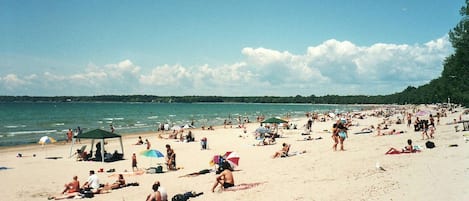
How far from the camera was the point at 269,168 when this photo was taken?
53.9ft

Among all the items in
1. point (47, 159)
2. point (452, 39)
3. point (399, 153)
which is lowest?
point (47, 159)

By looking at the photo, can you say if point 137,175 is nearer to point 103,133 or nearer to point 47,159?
point 103,133

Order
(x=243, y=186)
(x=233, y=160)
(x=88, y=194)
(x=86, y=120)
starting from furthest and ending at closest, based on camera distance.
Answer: (x=86, y=120)
(x=233, y=160)
(x=88, y=194)
(x=243, y=186)

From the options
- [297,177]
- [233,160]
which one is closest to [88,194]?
[233,160]

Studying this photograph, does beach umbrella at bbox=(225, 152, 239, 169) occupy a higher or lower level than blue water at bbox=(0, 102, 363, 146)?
higher

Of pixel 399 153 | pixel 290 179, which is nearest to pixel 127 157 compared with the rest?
pixel 290 179

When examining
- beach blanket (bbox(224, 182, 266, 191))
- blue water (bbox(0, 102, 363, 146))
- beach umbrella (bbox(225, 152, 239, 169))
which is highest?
beach umbrella (bbox(225, 152, 239, 169))

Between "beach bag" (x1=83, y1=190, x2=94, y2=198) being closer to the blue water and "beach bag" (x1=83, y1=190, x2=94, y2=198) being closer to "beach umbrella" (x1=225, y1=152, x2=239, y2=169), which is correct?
"beach umbrella" (x1=225, y1=152, x2=239, y2=169)

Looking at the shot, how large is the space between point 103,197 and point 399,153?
447 inches

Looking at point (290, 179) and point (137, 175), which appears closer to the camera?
point (290, 179)

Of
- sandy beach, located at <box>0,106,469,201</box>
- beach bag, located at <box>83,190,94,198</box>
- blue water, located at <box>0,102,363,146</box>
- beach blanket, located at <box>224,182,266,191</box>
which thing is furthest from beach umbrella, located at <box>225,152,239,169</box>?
blue water, located at <box>0,102,363,146</box>

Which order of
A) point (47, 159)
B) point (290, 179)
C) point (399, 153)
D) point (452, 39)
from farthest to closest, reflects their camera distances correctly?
point (452, 39), point (47, 159), point (399, 153), point (290, 179)

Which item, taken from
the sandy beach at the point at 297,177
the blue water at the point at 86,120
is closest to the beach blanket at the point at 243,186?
the sandy beach at the point at 297,177

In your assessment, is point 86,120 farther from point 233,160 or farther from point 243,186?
point 243,186
